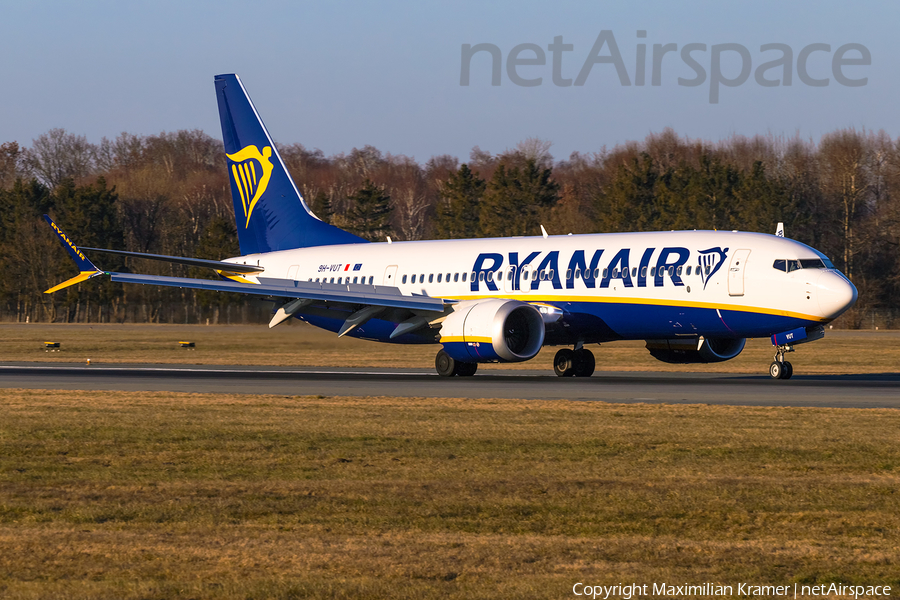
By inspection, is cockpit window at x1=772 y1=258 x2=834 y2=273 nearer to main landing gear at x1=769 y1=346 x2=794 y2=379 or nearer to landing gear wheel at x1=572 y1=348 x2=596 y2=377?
main landing gear at x1=769 y1=346 x2=794 y2=379

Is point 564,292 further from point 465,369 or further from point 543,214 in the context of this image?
point 543,214

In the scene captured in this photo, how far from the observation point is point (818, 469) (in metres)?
13.3

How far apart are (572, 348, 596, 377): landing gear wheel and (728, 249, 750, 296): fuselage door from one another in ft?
18.6

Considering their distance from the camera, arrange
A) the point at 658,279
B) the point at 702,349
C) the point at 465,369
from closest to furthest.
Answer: the point at 658,279 < the point at 702,349 < the point at 465,369

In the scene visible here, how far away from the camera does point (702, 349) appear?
3098 centimetres

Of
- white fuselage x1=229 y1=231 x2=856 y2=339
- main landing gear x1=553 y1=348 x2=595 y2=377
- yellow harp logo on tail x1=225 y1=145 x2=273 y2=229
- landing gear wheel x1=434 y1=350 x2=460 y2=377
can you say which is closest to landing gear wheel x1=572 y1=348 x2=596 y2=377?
main landing gear x1=553 y1=348 x2=595 y2=377

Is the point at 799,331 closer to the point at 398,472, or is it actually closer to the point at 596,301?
the point at 596,301

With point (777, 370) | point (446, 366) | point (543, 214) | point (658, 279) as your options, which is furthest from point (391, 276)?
point (543, 214)

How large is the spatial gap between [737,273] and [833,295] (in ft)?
7.64

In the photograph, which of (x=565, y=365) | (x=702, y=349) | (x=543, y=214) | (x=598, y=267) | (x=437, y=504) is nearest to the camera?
(x=437, y=504)

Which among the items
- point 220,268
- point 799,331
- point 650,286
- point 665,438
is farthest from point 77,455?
point 220,268

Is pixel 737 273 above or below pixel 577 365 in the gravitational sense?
above

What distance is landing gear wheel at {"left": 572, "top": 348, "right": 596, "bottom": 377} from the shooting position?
31828 mm

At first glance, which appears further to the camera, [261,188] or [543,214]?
[543,214]
